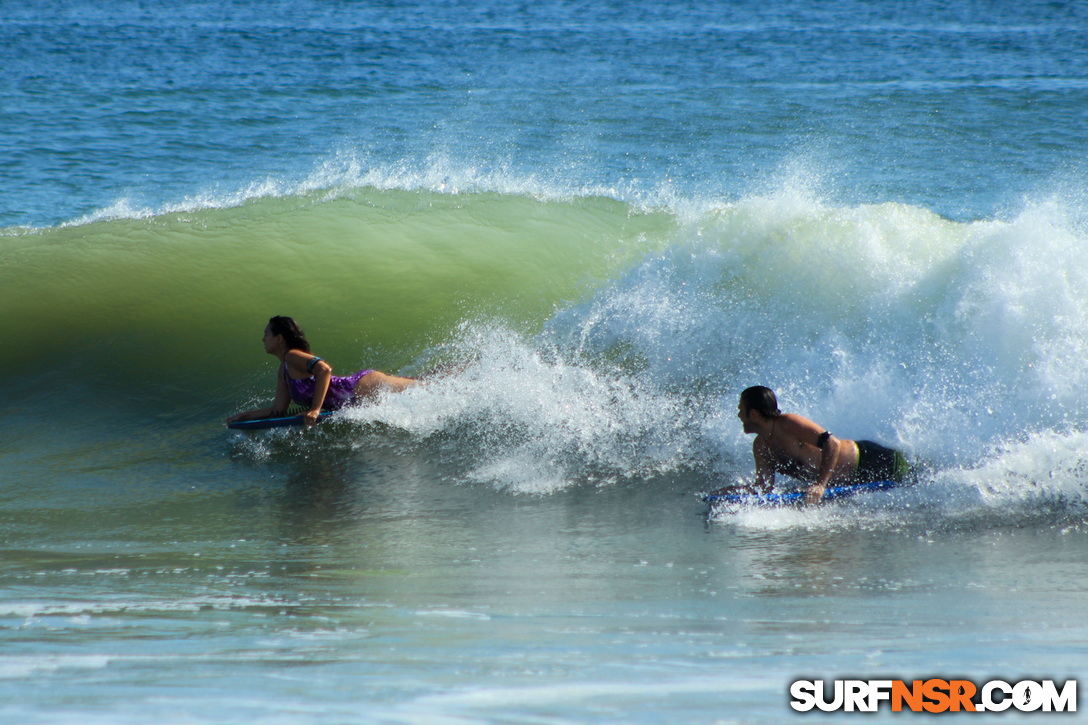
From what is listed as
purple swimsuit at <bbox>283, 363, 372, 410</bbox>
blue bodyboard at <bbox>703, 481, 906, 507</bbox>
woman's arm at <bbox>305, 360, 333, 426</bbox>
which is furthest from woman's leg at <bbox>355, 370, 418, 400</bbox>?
blue bodyboard at <bbox>703, 481, 906, 507</bbox>

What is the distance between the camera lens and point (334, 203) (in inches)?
480

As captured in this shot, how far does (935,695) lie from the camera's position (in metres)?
2.76

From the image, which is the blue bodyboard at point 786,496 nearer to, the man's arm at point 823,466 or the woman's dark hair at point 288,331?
the man's arm at point 823,466

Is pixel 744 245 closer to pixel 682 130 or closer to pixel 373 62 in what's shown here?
pixel 682 130

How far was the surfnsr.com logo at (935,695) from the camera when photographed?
2.68 metres

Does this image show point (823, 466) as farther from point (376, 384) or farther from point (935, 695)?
point (376, 384)

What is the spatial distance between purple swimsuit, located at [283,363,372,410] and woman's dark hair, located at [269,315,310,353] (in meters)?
0.16

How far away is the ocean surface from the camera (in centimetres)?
311

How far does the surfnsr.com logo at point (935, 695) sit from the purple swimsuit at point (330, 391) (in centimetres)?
457

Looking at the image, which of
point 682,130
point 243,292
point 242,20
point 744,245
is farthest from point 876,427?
point 242,20

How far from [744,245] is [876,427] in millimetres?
2804

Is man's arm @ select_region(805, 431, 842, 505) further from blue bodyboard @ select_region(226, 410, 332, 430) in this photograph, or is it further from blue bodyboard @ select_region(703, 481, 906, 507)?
blue bodyboard @ select_region(226, 410, 332, 430)

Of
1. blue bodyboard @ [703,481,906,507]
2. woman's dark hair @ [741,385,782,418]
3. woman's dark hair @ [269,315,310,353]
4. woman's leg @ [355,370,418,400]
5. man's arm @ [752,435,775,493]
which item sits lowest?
blue bodyboard @ [703,481,906,507]

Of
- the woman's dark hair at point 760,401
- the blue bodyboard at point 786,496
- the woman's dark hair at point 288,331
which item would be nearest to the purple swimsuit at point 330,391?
the woman's dark hair at point 288,331
